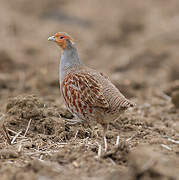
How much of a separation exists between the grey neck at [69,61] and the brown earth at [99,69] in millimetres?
524

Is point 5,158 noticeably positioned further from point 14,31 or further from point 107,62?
point 14,31

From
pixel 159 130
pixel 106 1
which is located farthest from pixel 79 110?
pixel 106 1

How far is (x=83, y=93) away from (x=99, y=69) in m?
5.52

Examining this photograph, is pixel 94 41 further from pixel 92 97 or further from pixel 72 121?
pixel 92 97

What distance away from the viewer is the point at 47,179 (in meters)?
2.96

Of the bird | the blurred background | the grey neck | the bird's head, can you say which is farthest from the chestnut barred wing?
the blurred background

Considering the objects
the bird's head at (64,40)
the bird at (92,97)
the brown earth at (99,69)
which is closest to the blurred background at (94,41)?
the brown earth at (99,69)

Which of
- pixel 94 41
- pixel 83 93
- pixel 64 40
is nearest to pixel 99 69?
pixel 94 41

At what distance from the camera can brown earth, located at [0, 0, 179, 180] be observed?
328cm

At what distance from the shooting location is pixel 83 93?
14.1 feet

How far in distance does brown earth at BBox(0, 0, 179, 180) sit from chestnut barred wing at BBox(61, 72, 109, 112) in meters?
0.38

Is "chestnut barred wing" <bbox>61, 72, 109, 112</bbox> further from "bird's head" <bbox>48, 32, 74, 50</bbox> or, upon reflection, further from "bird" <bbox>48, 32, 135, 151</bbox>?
"bird's head" <bbox>48, 32, 74, 50</bbox>

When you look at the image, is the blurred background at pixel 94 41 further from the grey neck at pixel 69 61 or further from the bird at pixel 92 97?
the bird at pixel 92 97

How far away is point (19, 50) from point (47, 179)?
317 inches
